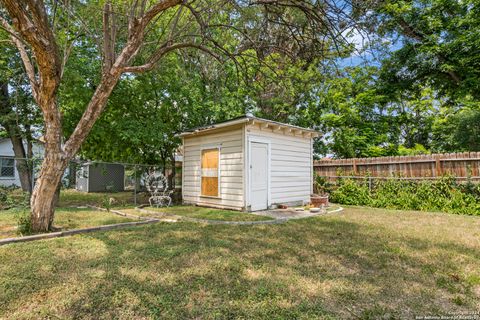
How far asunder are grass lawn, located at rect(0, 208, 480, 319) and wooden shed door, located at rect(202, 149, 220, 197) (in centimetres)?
325

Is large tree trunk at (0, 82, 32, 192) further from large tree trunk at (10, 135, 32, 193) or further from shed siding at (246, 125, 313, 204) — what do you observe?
shed siding at (246, 125, 313, 204)

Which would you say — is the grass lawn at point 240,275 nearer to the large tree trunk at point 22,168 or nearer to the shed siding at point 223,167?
the shed siding at point 223,167

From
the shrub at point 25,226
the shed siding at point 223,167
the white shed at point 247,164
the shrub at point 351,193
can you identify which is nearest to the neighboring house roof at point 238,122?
the white shed at point 247,164

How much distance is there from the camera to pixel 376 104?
540 inches

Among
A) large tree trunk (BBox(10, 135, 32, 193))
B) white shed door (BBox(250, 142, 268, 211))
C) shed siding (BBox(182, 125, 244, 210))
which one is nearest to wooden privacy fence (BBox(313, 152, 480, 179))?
white shed door (BBox(250, 142, 268, 211))

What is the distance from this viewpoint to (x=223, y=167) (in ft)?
26.2

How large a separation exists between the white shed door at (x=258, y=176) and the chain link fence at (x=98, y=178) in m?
3.82

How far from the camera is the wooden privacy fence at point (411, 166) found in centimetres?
732

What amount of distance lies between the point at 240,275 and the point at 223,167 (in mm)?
5122

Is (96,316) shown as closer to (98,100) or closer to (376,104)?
(98,100)

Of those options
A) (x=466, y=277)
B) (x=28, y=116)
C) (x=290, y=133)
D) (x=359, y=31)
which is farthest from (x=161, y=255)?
(x=28, y=116)

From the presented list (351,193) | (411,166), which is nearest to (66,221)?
(351,193)

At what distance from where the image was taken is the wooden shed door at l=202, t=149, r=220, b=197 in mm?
8219

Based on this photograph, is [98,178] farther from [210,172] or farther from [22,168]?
[210,172]
